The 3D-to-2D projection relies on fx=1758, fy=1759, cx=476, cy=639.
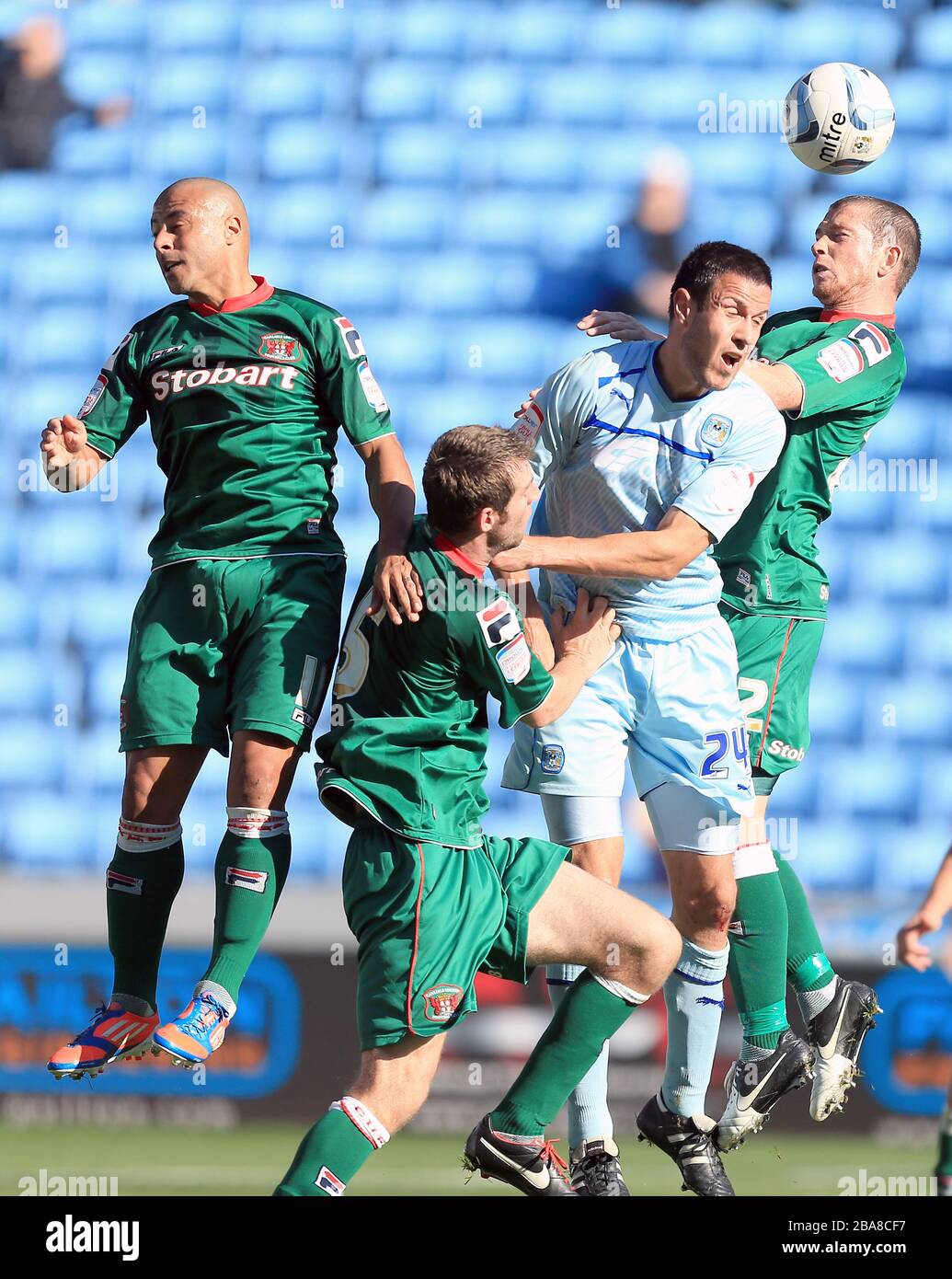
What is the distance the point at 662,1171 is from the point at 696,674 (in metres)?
2.39

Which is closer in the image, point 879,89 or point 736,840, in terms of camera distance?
point 736,840

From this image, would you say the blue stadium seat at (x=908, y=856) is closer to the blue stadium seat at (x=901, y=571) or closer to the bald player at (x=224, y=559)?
the blue stadium seat at (x=901, y=571)

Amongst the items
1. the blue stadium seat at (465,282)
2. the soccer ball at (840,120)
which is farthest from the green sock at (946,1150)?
the blue stadium seat at (465,282)

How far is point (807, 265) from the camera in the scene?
7871 millimetres

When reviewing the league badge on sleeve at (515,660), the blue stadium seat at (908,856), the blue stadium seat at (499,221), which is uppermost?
the blue stadium seat at (499,221)

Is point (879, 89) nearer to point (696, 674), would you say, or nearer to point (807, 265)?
point (696, 674)

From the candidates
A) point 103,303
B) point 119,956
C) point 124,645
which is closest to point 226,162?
point 103,303

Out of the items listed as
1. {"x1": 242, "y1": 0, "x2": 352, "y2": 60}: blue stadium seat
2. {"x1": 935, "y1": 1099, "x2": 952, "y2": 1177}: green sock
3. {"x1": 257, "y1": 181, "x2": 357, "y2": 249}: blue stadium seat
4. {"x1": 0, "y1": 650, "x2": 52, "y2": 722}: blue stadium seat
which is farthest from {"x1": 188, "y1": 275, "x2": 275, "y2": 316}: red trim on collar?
{"x1": 242, "y1": 0, "x2": 352, "y2": 60}: blue stadium seat

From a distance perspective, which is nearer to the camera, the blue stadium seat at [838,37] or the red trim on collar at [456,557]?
the red trim on collar at [456,557]

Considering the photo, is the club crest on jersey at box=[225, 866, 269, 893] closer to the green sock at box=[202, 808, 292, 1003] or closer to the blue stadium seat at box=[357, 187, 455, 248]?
the green sock at box=[202, 808, 292, 1003]

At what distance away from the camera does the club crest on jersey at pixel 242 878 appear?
153 inches

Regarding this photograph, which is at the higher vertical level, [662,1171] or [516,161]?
[516,161]

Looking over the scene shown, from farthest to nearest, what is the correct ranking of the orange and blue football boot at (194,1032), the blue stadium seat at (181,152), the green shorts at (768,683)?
1. the blue stadium seat at (181,152)
2. the green shorts at (768,683)
3. the orange and blue football boot at (194,1032)

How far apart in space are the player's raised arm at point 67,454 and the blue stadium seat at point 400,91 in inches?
173
